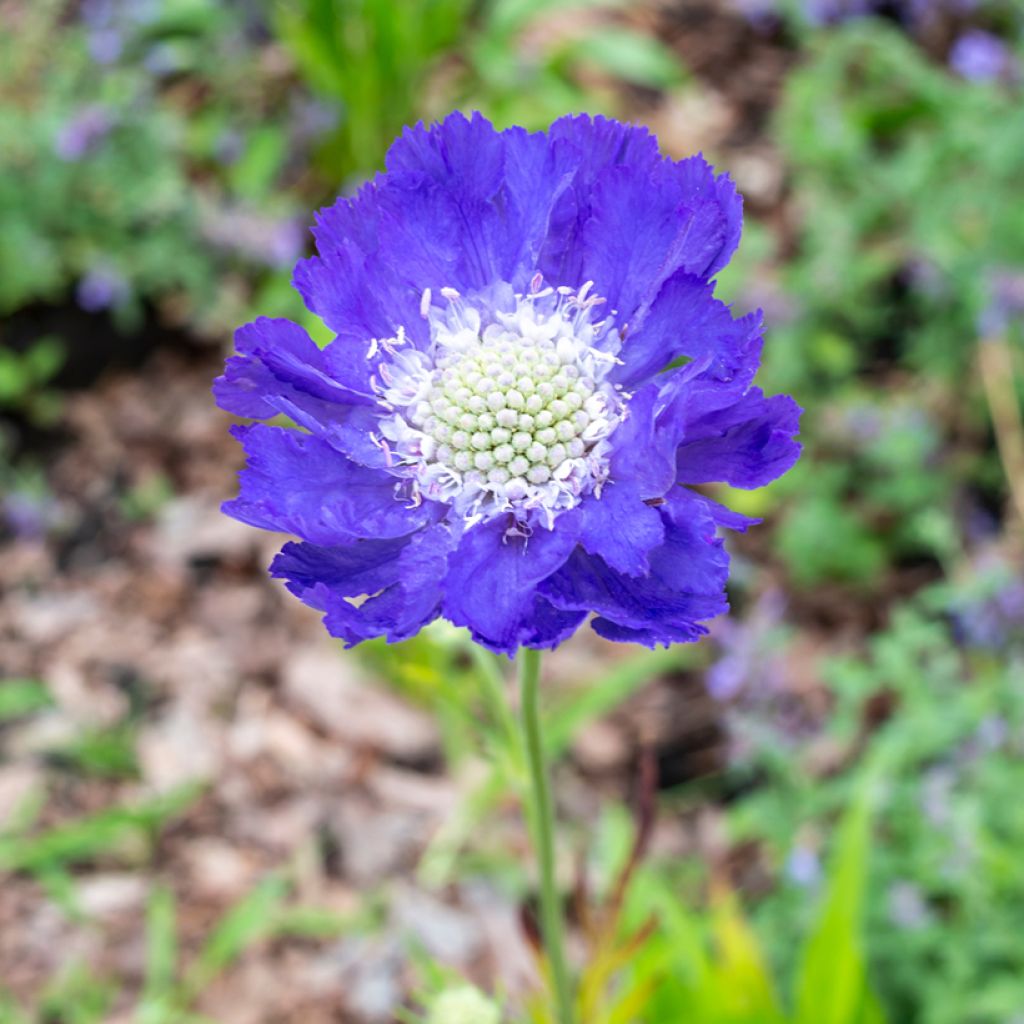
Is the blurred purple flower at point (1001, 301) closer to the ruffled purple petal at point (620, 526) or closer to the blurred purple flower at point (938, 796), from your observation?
the blurred purple flower at point (938, 796)

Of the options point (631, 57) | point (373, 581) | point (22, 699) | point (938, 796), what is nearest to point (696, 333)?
point (373, 581)

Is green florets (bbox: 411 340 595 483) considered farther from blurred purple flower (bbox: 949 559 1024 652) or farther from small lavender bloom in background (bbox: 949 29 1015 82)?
small lavender bloom in background (bbox: 949 29 1015 82)

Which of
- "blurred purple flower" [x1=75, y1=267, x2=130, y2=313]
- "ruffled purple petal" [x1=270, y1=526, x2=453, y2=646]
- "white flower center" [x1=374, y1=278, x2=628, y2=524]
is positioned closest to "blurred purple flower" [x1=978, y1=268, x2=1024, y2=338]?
"white flower center" [x1=374, y1=278, x2=628, y2=524]

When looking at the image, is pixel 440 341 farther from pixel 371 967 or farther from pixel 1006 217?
pixel 1006 217

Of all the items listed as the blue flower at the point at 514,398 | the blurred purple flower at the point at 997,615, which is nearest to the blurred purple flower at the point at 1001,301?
the blurred purple flower at the point at 997,615

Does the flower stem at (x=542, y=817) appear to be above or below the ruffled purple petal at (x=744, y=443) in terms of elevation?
below

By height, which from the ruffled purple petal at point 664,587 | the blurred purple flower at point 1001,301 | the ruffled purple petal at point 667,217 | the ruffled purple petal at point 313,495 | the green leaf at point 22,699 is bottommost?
the ruffled purple petal at point 664,587

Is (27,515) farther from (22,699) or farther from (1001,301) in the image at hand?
(1001,301)
